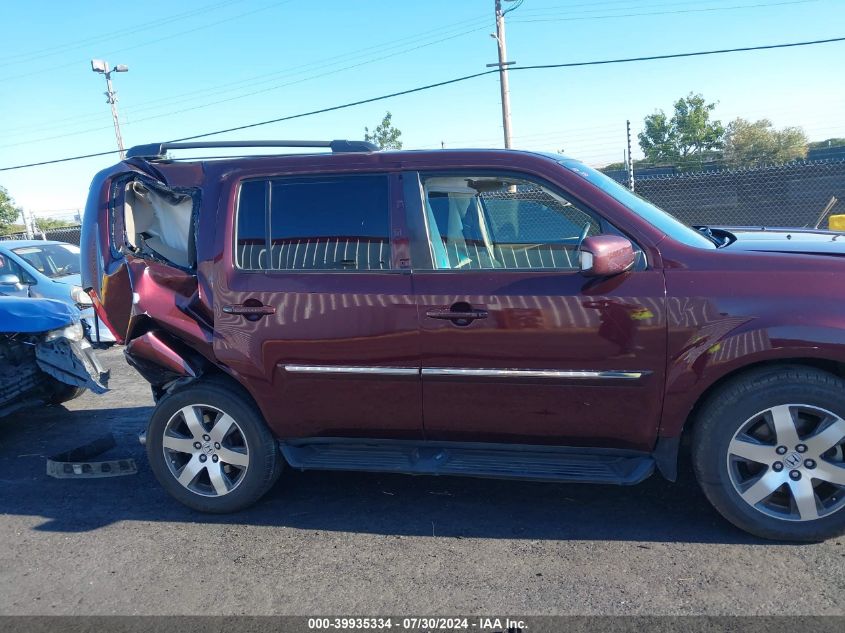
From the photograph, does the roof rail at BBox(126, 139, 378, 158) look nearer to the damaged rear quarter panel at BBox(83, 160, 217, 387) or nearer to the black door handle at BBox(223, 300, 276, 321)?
the damaged rear quarter panel at BBox(83, 160, 217, 387)

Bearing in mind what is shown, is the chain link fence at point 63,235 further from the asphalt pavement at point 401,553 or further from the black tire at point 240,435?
the black tire at point 240,435

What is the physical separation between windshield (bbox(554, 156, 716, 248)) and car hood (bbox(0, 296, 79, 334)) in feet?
14.0

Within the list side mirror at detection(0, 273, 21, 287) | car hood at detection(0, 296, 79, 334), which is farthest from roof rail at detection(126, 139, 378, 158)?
side mirror at detection(0, 273, 21, 287)

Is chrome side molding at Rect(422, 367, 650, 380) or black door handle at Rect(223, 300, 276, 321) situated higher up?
black door handle at Rect(223, 300, 276, 321)

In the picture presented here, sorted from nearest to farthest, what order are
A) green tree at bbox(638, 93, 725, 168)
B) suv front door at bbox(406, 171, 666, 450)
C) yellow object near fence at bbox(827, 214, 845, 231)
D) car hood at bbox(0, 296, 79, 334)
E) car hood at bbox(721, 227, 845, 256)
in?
suv front door at bbox(406, 171, 666, 450)
car hood at bbox(721, 227, 845, 256)
car hood at bbox(0, 296, 79, 334)
yellow object near fence at bbox(827, 214, 845, 231)
green tree at bbox(638, 93, 725, 168)

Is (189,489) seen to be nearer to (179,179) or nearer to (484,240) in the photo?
(179,179)

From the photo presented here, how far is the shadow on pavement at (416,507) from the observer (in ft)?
11.3

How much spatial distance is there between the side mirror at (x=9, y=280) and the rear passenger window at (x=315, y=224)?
7.28 m

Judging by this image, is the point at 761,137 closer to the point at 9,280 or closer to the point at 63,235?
the point at 63,235

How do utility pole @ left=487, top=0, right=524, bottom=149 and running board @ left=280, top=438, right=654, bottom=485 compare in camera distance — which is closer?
running board @ left=280, top=438, right=654, bottom=485

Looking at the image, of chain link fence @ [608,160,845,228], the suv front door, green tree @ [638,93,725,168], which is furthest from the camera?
green tree @ [638,93,725,168]

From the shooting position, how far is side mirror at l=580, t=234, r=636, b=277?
3.02m

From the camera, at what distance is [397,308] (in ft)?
11.2

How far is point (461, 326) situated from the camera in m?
3.31
